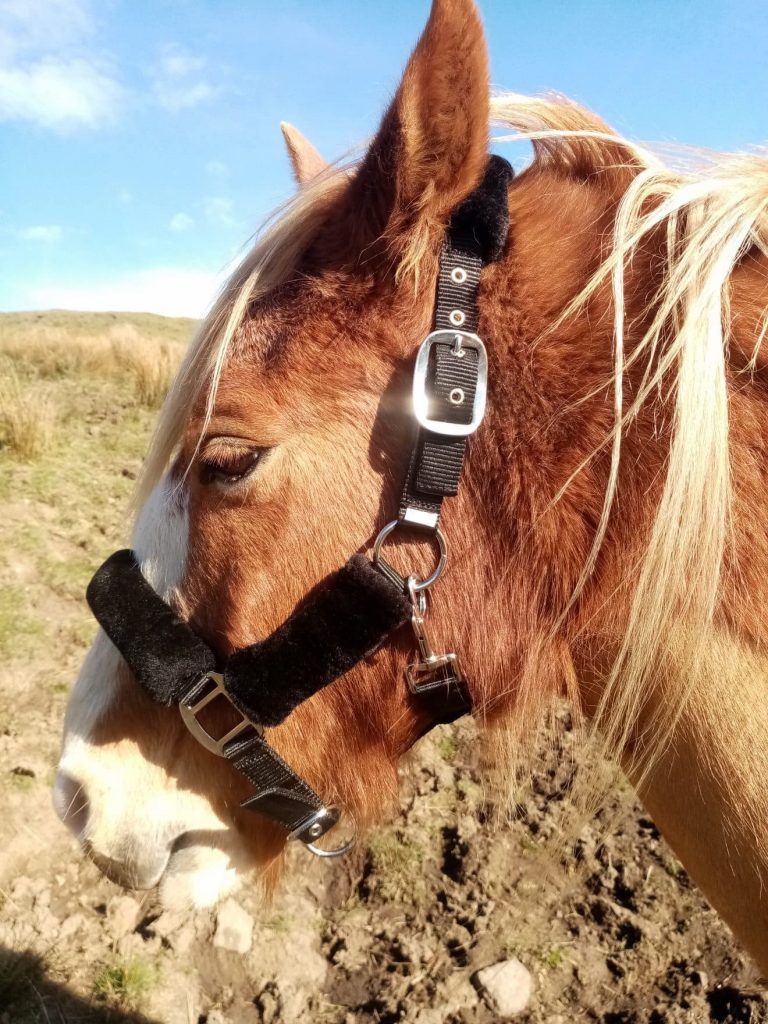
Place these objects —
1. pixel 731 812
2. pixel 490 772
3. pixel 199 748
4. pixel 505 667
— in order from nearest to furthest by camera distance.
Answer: pixel 731 812
pixel 505 667
pixel 199 748
pixel 490 772

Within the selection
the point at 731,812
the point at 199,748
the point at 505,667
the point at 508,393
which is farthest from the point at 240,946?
the point at 508,393

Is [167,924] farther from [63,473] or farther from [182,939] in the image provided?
[63,473]

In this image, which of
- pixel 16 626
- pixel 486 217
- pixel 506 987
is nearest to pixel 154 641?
pixel 486 217

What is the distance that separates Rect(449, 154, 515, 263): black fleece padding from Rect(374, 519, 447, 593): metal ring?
0.53 m

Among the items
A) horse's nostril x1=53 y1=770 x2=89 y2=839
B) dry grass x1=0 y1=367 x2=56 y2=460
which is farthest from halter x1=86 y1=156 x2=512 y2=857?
dry grass x1=0 y1=367 x2=56 y2=460

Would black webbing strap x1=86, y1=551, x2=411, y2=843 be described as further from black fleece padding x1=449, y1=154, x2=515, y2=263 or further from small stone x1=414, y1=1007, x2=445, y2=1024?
small stone x1=414, y1=1007, x2=445, y2=1024

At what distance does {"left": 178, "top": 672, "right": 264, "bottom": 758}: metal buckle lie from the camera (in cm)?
131

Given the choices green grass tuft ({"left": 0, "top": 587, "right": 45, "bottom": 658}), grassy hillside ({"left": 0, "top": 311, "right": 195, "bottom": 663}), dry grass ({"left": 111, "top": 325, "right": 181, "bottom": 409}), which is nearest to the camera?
green grass tuft ({"left": 0, "top": 587, "right": 45, "bottom": 658})

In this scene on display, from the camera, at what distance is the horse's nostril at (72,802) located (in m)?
1.44

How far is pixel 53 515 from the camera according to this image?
16.2 feet

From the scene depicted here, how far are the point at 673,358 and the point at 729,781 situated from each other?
2.35 feet

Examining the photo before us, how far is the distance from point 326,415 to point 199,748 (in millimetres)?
801

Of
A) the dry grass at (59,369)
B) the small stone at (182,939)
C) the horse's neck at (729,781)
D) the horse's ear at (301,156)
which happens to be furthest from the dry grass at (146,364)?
the horse's neck at (729,781)

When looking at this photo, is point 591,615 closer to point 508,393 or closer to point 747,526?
point 747,526
